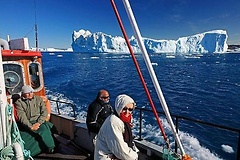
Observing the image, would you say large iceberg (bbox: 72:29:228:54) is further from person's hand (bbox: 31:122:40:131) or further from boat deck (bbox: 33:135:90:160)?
person's hand (bbox: 31:122:40:131)

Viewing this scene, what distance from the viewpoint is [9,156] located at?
1792 mm

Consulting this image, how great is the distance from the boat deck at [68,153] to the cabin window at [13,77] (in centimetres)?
176

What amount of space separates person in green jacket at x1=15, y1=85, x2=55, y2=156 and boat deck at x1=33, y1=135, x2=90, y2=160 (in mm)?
117

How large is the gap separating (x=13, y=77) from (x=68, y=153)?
7.56 ft

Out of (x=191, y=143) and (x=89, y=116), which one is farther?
(x=191, y=143)

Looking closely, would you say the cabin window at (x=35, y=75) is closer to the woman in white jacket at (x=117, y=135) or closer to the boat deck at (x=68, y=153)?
the boat deck at (x=68, y=153)

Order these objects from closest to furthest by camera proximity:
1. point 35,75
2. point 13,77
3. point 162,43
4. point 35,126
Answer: point 35,126 < point 13,77 < point 35,75 < point 162,43

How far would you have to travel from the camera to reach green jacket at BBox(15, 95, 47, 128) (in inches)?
152

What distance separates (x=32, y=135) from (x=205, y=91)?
2245 centimetres

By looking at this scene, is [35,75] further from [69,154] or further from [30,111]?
[69,154]

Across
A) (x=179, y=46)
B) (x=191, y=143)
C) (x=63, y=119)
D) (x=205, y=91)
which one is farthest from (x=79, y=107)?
(x=179, y=46)

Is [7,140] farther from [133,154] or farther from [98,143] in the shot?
[133,154]

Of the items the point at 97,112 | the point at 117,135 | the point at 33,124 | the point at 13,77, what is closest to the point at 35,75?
the point at 13,77

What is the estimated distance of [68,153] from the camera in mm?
4387
